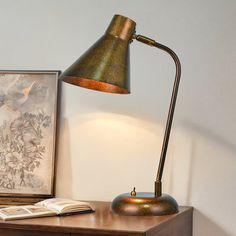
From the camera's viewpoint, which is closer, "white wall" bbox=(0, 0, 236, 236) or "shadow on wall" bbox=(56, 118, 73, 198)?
"white wall" bbox=(0, 0, 236, 236)

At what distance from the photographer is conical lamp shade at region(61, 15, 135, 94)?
1.56 m

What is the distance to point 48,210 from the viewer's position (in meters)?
1.68

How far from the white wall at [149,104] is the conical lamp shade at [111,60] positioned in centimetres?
36

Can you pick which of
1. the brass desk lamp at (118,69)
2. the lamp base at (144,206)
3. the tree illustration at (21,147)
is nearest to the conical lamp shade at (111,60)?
the brass desk lamp at (118,69)

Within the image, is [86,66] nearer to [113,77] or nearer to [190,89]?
[113,77]

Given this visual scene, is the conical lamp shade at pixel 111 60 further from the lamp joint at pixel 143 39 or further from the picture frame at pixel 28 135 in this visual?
the picture frame at pixel 28 135

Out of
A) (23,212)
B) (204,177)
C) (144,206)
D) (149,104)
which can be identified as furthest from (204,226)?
(23,212)

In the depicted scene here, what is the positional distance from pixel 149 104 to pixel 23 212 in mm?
622

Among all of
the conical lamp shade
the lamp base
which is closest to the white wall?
the lamp base

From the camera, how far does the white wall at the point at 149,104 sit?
6.16 ft

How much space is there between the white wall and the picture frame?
0.16 ft

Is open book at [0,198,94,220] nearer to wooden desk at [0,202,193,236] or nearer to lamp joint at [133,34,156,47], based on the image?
wooden desk at [0,202,193,236]

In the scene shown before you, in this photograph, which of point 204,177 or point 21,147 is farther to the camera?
point 21,147

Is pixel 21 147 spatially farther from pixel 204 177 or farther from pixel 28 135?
pixel 204 177
